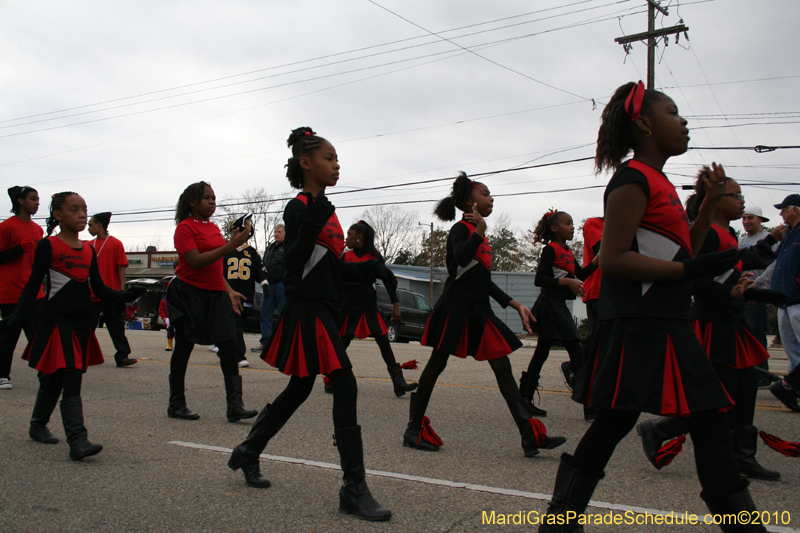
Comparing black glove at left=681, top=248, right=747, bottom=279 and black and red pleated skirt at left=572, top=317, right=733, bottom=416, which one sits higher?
black glove at left=681, top=248, right=747, bottom=279

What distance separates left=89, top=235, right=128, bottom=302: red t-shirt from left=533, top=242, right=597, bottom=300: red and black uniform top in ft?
18.3

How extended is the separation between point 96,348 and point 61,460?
801mm

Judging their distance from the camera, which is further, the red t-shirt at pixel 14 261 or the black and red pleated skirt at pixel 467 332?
the red t-shirt at pixel 14 261

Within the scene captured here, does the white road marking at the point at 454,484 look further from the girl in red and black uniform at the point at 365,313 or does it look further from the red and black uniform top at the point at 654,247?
the girl in red and black uniform at the point at 365,313

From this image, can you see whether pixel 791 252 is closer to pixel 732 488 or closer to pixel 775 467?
pixel 775 467

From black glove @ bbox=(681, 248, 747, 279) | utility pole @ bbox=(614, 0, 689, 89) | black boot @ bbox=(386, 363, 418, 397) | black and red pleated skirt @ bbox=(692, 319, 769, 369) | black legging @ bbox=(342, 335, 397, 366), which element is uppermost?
utility pole @ bbox=(614, 0, 689, 89)

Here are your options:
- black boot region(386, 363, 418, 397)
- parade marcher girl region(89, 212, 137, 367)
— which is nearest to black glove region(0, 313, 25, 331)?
black boot region(386, 363, 418, 397)

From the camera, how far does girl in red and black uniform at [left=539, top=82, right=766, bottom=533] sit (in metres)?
2.25

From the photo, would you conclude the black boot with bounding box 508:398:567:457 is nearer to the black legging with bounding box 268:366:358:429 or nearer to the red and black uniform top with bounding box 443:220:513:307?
the red and black uniform top with bounding box 443:220:513:307

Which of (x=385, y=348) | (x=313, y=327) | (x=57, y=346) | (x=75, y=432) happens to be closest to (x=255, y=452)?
(x=313, y=327)

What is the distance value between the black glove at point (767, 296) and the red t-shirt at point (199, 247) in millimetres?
3836

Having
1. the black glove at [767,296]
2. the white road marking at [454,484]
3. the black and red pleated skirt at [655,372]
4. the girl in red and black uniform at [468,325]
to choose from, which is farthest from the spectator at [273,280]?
the black and red pleated skirt at [655,372]

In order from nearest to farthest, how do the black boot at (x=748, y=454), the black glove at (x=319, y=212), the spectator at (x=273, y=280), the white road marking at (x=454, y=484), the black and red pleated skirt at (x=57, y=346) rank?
the white road marking at (x=454, y=484) < the black glove at (x=319, y=212) < the black boot at (x=748, y=454) < the black and red pleated skirt at (x=57, y=346) < the spectator at (x=273, y=280)

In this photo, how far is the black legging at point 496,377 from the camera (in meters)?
4.36
